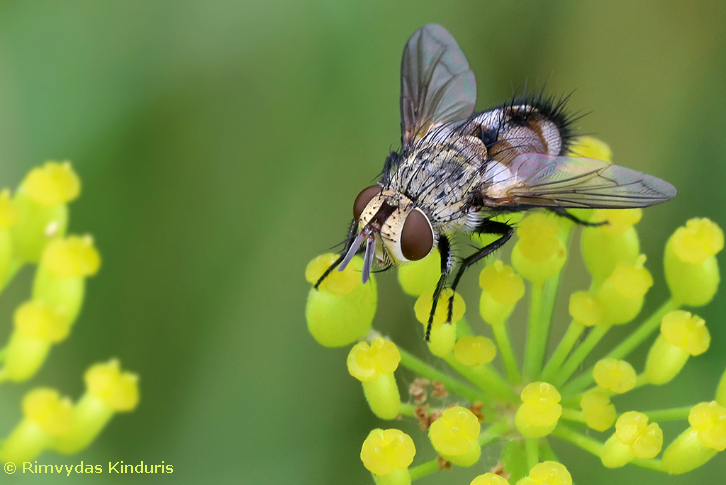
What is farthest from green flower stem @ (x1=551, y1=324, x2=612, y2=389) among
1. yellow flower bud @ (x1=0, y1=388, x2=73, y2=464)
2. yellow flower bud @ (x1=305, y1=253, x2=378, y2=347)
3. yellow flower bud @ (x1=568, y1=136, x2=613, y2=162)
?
yellow flower bud @ (x1=0, y1=388, x2=73, y2=464)

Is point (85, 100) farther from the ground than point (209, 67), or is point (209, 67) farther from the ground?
point (209, 67)

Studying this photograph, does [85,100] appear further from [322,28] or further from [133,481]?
[133,481]

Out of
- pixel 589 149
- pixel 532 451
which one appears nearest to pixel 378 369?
pixel 532 451

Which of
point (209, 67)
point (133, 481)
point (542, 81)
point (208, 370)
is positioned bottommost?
point (133, 481)

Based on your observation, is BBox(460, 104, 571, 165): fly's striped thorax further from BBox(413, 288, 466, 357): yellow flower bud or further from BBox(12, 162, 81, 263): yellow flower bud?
BBox(12, 162, 81, 263): yellow flower bud

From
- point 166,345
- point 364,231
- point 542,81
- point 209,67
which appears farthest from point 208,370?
point 542,81
